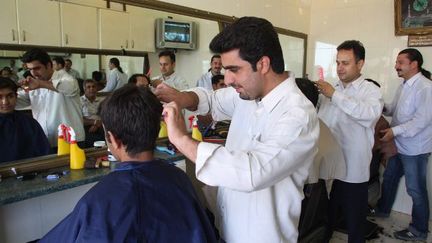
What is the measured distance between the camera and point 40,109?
5.97ft

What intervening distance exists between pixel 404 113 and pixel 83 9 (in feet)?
8.73

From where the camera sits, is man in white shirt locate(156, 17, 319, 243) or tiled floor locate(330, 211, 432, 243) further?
tiled floor locate(330, 211, 432, 243)

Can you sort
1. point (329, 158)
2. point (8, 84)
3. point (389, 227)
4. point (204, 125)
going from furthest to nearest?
point (389, 227) < point (204, 125) < point (329, 158) < point (8, 84)

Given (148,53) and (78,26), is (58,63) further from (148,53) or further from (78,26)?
(148,53)

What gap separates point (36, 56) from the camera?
5.65 ft

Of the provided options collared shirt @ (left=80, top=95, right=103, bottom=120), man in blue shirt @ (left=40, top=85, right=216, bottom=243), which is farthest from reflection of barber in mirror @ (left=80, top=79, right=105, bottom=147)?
man in blue shirt @ (left=40, top=85, right=216, bottom=243)

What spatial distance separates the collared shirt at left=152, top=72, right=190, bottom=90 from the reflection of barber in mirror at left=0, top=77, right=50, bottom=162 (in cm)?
85

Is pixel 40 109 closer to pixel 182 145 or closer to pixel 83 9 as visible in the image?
pixel 83 9

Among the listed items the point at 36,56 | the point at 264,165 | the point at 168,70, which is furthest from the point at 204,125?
the point at 264,165

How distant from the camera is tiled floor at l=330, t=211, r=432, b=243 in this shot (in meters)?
2.91

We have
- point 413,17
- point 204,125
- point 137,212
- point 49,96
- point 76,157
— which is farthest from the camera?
point 413,17

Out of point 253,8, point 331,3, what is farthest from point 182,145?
point 331,3

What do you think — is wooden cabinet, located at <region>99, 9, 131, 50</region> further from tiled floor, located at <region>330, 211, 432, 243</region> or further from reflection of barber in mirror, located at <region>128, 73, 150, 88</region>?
tiled floor, located at <region>330, 211, 432, 243</region>

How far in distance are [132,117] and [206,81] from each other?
1.71 m
